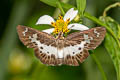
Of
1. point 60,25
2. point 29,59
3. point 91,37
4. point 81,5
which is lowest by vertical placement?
point 29,59

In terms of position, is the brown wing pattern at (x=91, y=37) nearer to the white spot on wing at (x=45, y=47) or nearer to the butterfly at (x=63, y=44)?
the butterfly at (x=63, y=44)

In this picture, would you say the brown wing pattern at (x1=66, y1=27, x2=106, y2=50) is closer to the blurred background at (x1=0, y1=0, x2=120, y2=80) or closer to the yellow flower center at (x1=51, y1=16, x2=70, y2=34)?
the yellow flower center at (x1=51, y1=16, x2=70, y2=34)

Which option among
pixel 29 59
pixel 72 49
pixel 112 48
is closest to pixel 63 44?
pixel 72 49

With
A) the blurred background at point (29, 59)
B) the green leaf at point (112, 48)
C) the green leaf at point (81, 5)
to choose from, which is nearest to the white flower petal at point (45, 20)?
the green leaf at point (81, 5)

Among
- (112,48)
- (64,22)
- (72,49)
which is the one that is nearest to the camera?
(72,49)

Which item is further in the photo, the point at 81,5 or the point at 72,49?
the point at 81,5

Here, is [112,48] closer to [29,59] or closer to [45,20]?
[45,20]

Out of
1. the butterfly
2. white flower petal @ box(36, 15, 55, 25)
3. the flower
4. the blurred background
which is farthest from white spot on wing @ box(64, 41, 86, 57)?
the blurred background
